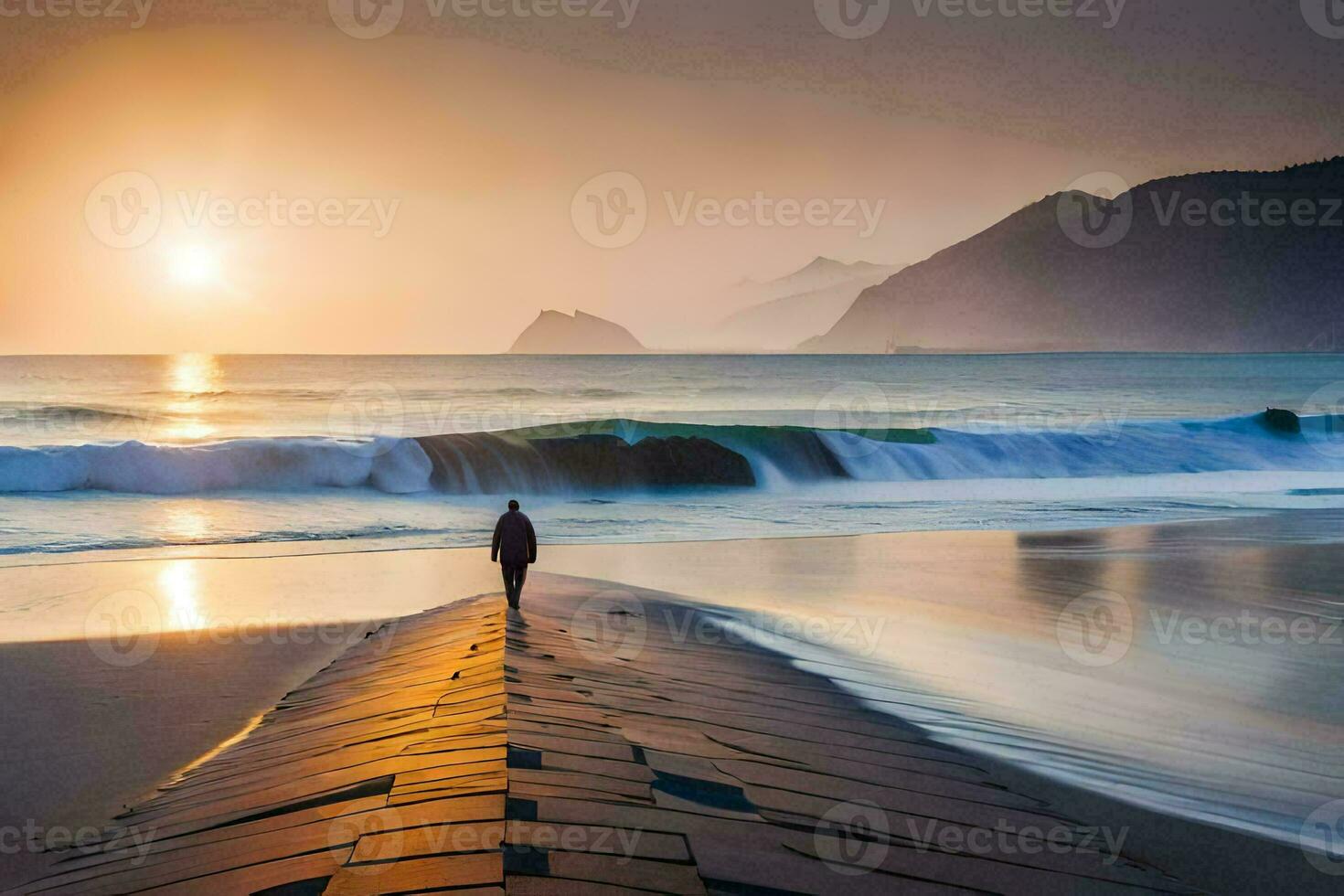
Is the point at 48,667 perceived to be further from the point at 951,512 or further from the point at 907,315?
the point at 907,315

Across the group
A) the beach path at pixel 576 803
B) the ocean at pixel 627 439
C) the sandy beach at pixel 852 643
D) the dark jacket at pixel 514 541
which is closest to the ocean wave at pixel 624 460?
the ocean at pixel 627 439

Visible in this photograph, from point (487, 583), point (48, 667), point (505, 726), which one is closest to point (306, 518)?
point (487, 583)

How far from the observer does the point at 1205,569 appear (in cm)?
1395

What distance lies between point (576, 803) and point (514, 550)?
18.3 ft

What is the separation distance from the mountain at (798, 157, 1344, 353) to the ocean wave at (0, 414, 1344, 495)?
122 metres

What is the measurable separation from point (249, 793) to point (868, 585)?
30.0 ft

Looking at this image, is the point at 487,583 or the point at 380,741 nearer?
the point at 380,741

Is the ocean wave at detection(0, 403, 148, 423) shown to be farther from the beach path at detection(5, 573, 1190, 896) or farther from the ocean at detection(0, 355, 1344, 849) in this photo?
the beach path at detection(5, 573, 1190, 896)

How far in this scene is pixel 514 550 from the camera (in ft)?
31.5

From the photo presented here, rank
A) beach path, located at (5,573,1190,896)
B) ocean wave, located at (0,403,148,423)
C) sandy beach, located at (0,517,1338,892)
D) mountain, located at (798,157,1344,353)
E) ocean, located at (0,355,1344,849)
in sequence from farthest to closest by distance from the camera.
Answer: mountain, located at (798,157,1344,353)
ocean wave, located at (0,403,148,423)
ocean, located at (0,355,1344,849)
sandy beach, located at (0,517,1338,892)
beach path, located at (5,573,1190,896)

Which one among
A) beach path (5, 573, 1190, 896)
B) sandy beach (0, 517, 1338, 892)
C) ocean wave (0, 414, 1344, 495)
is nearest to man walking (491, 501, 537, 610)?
sandy beach (0, 517, 1338, 892)

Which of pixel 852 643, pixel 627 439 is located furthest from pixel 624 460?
pixel 852 643

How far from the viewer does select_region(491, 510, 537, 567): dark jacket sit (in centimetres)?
959

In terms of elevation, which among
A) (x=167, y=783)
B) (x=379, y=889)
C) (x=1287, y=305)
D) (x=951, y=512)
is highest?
(x=1287, y=305)
